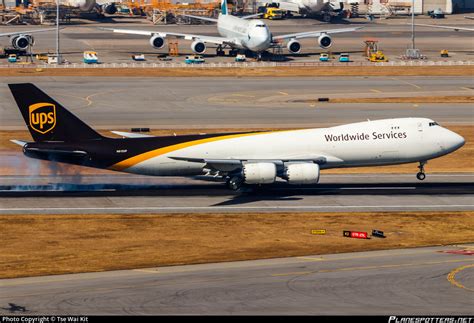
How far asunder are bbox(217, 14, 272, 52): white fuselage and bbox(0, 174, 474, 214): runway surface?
7456cm

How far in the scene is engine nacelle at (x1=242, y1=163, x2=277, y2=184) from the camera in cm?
7106

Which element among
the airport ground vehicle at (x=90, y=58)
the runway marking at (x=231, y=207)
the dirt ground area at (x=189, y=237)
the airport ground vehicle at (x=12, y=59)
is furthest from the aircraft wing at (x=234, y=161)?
the airport ground vehicle at (x=12, y=59)

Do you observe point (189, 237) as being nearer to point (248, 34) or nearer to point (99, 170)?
point (99, 170)

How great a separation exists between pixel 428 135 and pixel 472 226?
44.2 ft

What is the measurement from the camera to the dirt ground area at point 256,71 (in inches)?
5748

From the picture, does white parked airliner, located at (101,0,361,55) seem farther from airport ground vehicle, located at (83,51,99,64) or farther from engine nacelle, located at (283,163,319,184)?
engine nacelle, located at (283,163,319,184)

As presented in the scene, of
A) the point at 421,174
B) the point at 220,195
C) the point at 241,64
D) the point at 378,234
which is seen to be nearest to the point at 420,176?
the point at 421,174

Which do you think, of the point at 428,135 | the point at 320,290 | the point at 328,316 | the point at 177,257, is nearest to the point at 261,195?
the point at 428,135

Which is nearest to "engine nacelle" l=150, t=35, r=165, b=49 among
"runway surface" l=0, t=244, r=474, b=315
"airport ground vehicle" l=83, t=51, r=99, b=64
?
"airport ground vehicle" l=83, t=51, r=99, b=64

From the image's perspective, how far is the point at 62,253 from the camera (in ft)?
184

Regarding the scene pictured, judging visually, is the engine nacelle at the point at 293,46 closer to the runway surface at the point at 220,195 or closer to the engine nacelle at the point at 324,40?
the engine nacelle at the point at 324,40

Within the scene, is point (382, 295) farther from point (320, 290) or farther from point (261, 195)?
point (261, 195)

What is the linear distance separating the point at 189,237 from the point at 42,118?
1686 cm

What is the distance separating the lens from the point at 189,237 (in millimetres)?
60344
